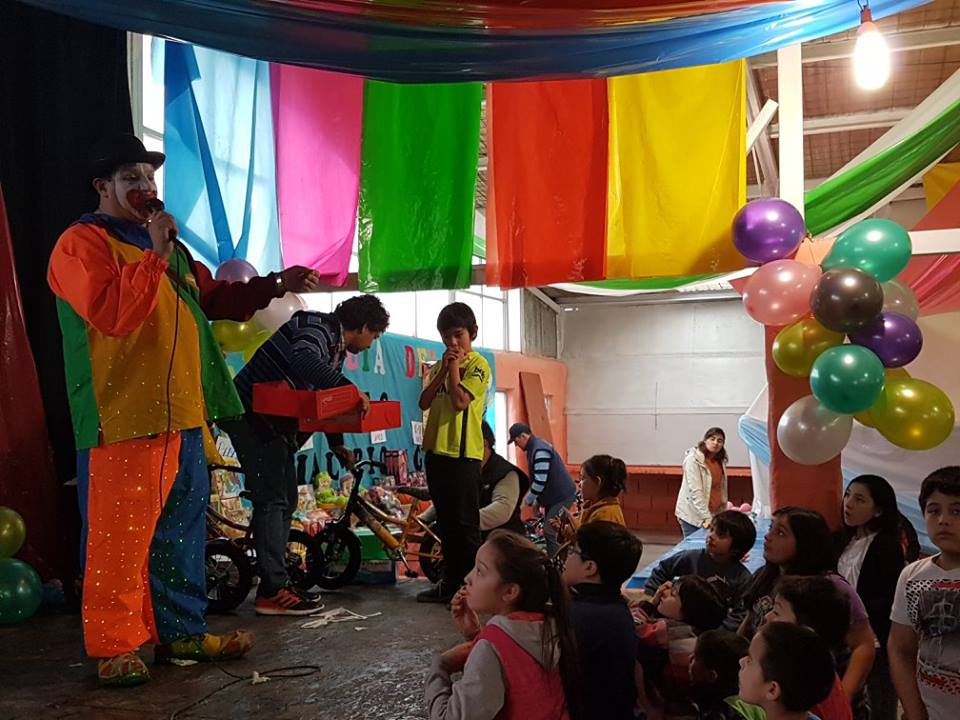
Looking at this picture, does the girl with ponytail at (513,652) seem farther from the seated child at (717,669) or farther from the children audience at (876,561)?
the children audience at (876,561)

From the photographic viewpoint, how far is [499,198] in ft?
13.6

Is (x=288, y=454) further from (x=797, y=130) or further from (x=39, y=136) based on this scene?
(x=797, y=130)

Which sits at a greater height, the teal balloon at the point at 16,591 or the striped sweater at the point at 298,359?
the striped sweater at the point at 298,359

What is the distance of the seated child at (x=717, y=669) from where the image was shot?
199cm

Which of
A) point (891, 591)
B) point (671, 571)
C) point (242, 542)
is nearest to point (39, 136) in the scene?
point (242, 542)

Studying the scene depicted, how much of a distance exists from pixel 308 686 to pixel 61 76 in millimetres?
2798

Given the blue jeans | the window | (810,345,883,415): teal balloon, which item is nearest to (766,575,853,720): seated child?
(810,345,883,415): teal balloon

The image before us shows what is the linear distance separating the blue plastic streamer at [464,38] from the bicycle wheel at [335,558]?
1.97 m

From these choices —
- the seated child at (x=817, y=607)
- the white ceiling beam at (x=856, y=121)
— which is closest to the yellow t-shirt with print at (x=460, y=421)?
the seated child at (x=817, y=607)

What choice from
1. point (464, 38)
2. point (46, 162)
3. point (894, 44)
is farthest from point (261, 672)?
point (894, 44)

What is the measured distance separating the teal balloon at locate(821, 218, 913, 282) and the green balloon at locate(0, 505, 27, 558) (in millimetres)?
3227

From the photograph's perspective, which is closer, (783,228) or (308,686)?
(308,686)

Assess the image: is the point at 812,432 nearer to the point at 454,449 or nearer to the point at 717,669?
the point at 454,449

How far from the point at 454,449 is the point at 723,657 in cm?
170
